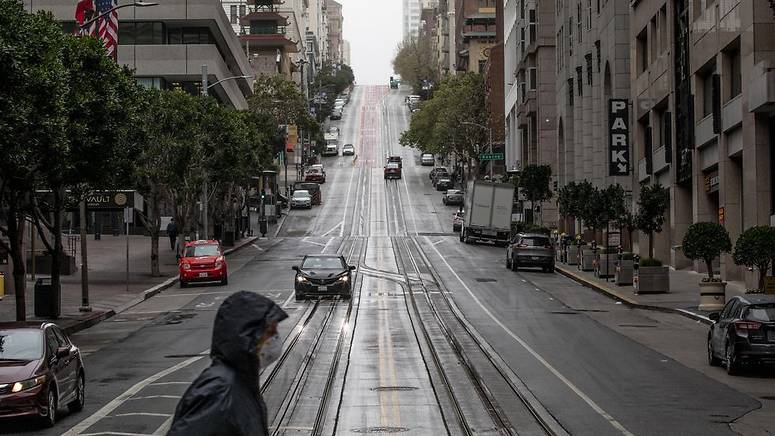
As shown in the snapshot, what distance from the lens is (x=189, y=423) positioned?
511 centimetres

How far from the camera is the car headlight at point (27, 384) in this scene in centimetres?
1694

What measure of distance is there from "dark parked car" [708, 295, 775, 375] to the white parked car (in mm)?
88602

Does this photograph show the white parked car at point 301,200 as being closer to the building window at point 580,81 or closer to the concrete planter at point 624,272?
the building window at point 580,81

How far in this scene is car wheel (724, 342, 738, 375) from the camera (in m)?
22.6

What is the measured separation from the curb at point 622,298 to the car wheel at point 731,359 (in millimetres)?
9806

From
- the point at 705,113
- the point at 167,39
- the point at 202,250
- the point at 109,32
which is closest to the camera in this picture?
the point at 109,32

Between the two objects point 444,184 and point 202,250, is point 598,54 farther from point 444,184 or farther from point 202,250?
point 444,184

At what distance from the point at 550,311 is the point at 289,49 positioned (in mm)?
144135

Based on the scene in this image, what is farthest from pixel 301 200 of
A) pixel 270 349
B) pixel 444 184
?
pixel 270 349

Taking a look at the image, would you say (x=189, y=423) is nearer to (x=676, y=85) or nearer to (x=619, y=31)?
(x=676, y=85)

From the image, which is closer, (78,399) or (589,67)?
(78,399)

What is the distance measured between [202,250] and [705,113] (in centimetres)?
2164

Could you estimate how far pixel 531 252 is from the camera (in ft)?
185

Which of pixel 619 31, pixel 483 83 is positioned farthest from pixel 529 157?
pixel 619 31
